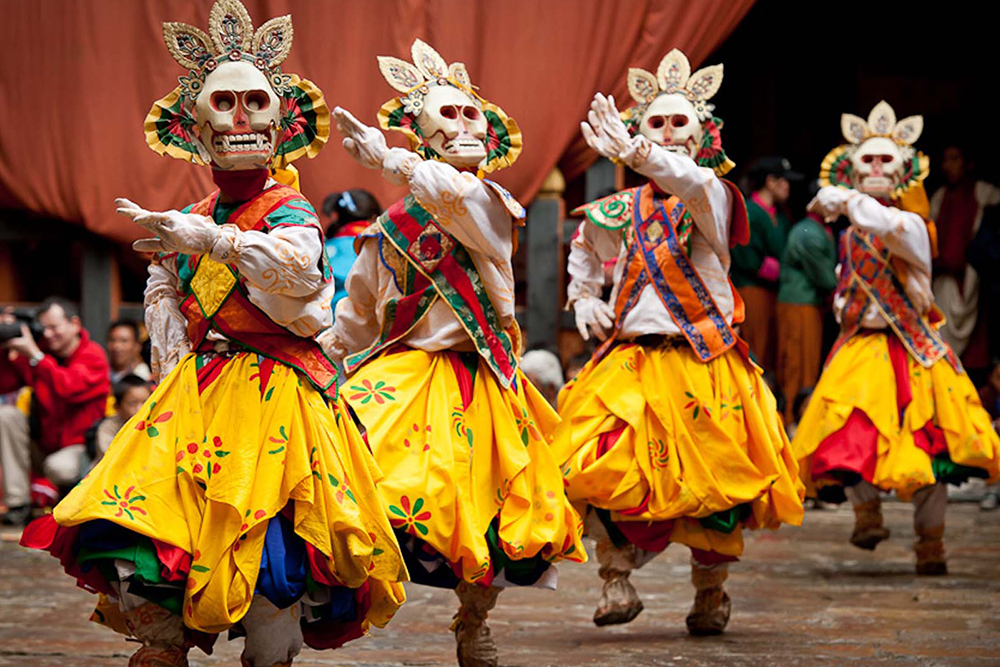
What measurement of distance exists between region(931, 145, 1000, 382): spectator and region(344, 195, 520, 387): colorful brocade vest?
5593mm

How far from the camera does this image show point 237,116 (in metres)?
3.55

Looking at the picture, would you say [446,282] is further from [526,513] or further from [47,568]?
[47,568]

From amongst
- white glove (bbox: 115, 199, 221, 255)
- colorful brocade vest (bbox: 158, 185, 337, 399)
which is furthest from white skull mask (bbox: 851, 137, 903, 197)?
white glove (bbox: 115, 199, 221, 255)

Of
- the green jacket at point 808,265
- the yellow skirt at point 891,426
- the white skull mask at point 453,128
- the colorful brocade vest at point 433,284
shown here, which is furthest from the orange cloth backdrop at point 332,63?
the colorful brocade vest at point 433,284

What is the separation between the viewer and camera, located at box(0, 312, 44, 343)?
24.8ft

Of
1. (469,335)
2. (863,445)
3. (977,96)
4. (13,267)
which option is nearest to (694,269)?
(469,335)

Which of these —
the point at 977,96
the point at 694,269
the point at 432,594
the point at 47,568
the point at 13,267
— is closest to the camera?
the point at 694,269

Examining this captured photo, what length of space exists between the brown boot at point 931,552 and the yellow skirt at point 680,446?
4.57 feet

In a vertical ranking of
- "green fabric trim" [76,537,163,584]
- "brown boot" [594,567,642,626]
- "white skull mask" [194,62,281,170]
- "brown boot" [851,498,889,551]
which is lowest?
"brown boot" [851,498,889,551]

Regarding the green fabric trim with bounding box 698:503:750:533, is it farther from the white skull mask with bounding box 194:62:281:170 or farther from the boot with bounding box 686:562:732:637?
the white skull mask with bounding box 194:62:281:170

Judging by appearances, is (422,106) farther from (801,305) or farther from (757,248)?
(801,305)

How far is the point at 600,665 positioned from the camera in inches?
183

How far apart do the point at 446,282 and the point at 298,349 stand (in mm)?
895

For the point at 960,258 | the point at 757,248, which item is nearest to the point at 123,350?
the point at 757,248
